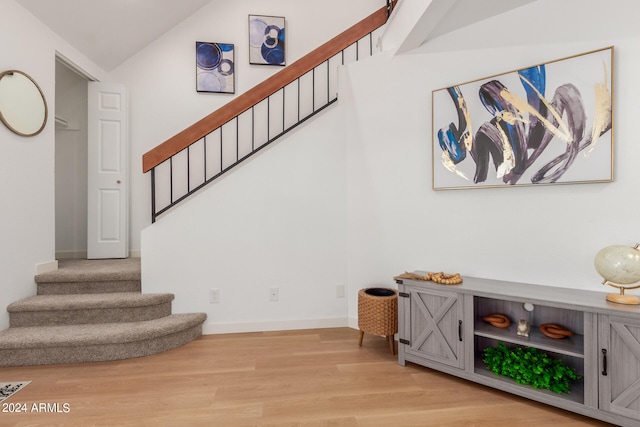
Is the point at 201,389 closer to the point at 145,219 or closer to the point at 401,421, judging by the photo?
the point at 401,421

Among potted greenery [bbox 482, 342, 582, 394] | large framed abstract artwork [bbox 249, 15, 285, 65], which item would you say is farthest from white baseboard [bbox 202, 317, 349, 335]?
large framed abstract artwork [bbox 249, 15, 285, 65]

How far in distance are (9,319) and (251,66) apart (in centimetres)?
351

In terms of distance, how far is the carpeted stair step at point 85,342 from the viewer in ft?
7.08

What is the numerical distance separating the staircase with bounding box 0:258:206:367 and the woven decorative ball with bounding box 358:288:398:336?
1472 mm

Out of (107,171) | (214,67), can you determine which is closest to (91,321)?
(107,171)

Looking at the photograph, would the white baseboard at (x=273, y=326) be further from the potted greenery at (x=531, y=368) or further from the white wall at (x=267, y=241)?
the potted greenery at (x=531, y=368)

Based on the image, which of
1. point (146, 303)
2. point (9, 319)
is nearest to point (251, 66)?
point (146, 303)

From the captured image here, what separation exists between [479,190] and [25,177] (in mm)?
3784

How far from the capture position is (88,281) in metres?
2.71

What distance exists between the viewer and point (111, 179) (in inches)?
139

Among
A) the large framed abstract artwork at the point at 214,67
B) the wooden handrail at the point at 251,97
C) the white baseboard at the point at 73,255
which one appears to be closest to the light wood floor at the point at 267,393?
the wooden handrail at the point at 251,97

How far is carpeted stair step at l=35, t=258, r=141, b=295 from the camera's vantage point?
267 centimetres

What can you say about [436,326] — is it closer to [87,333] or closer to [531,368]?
[531,368]

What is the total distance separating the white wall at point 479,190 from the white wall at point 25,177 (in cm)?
281
